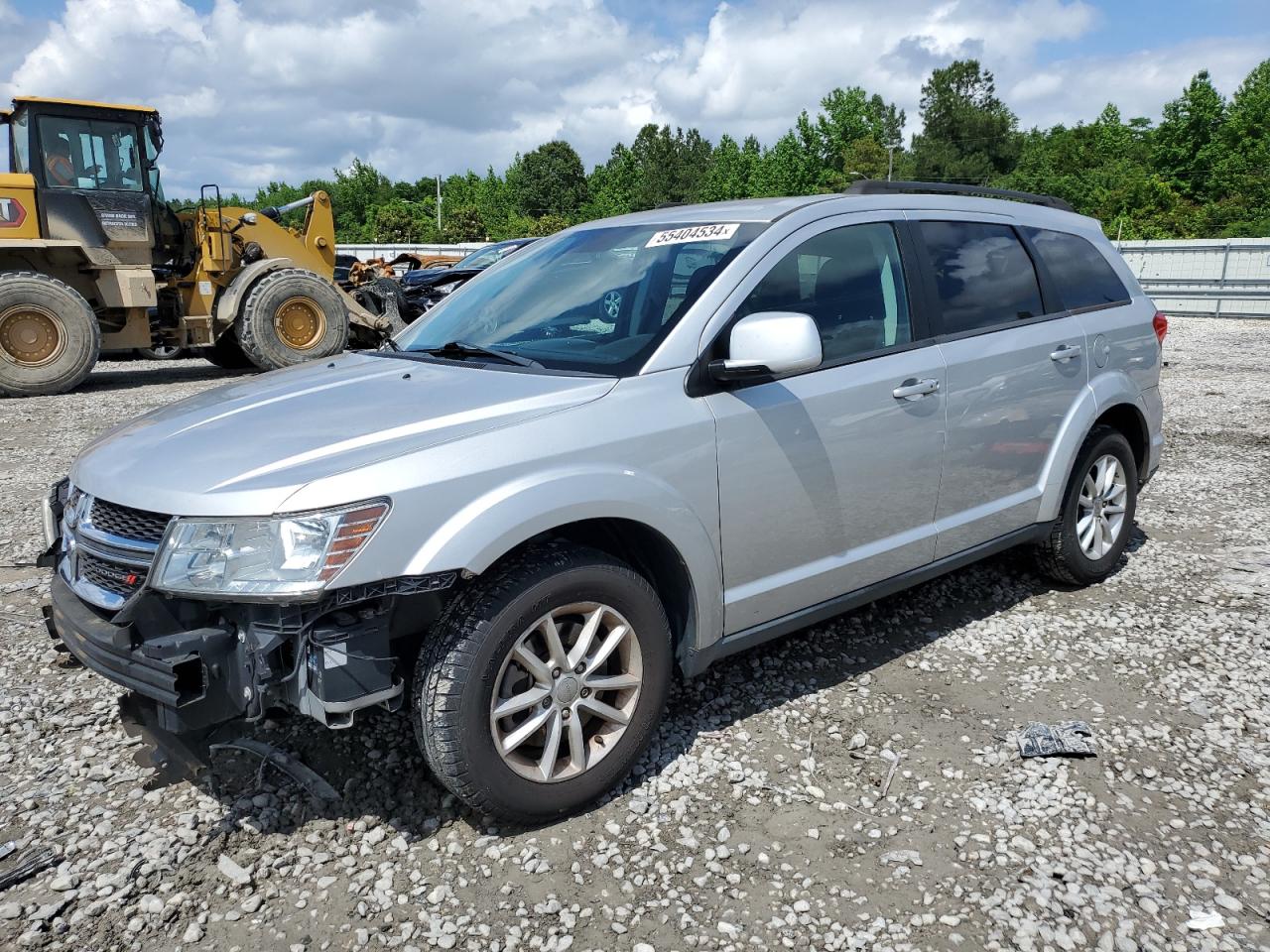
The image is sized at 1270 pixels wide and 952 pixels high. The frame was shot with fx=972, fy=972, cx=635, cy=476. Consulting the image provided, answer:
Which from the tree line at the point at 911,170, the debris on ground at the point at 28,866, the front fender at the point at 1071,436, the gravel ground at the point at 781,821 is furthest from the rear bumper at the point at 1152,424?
the tree line at the point at 911,170

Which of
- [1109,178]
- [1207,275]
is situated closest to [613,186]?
[1109,178]

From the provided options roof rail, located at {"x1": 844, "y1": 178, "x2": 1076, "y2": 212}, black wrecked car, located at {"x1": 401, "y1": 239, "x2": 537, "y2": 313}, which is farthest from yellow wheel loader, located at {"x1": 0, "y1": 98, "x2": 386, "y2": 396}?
roof rail, located at {"x1": 844, "y1": 178, "x2": 1076, "y2": 212}

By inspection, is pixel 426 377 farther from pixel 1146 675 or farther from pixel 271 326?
pixel 271 326

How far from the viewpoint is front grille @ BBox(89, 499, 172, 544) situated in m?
2.58

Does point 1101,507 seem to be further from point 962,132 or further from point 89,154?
point 962,132

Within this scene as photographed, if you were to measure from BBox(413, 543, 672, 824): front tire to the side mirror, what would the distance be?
72 centimetres

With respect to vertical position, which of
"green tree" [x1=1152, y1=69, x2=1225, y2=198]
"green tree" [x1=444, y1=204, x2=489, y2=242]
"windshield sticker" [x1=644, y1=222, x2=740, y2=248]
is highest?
"green tree" [x1=1152, y1=69, x2=1225, y2=198]

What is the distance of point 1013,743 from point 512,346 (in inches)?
88.1

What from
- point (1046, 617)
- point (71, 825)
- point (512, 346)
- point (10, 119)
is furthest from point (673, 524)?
point (10, 119)

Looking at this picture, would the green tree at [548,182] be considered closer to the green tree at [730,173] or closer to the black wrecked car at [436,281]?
the green tree at [730,173]

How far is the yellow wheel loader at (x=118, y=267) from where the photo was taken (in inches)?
453

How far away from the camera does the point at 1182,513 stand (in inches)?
241

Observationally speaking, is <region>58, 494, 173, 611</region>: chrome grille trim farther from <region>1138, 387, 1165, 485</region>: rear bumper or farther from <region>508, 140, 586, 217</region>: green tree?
<region>508, 140, 586, 217</region>: green tree

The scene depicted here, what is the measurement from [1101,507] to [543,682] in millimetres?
3258
